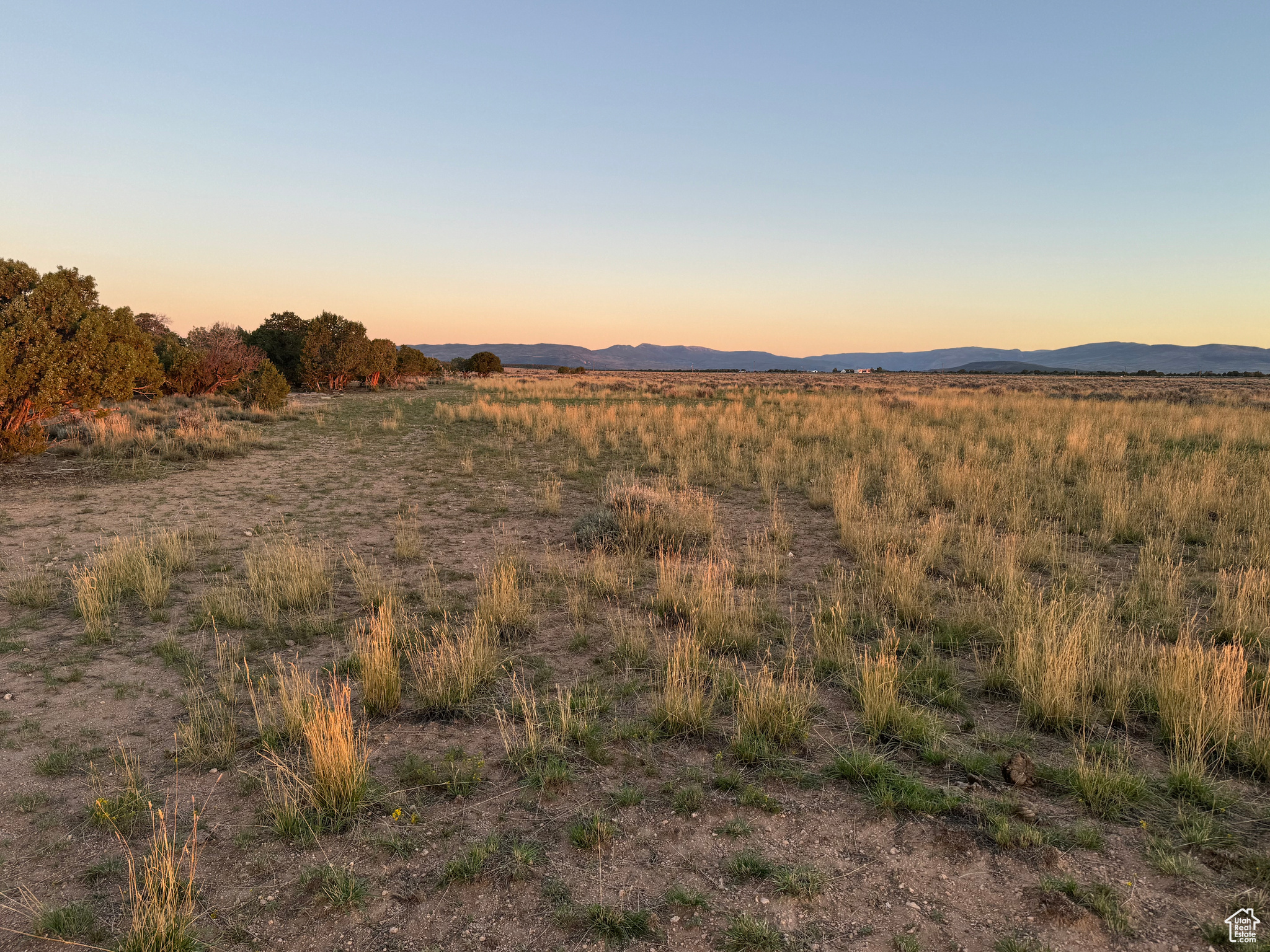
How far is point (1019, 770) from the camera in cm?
328

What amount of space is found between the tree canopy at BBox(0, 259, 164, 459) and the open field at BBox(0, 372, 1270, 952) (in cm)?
255

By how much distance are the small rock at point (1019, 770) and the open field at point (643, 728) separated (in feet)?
0.11

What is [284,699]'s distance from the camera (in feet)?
12.0

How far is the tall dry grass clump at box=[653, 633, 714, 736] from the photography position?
12.6 feet

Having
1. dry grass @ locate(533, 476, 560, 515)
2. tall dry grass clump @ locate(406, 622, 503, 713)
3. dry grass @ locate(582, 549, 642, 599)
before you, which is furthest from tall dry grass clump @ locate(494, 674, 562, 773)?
dry grass @ locate(533, 476, 560, 515)

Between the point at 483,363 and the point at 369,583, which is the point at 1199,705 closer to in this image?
the point at 369,583

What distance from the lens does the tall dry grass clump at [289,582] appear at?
5.77m

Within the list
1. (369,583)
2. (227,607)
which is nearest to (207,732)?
(227,607)

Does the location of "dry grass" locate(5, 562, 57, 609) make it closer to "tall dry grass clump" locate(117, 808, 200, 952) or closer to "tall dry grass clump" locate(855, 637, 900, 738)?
"tall dry grass clump" locate(117, 808, 200, 952)

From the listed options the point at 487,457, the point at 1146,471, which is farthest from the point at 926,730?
the point at 487,457

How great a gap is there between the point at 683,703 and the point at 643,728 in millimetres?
301

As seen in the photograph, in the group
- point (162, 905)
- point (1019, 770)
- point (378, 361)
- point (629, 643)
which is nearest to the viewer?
point (162, 905)

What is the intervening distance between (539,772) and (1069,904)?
2.50 m

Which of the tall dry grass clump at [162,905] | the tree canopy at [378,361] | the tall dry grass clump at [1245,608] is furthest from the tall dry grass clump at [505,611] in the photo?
the tree canopy at [378,361]
